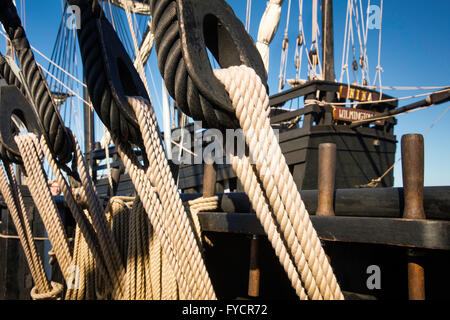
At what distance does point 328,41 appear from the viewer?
7512 millimetres

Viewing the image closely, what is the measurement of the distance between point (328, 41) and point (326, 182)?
6480 millimetres

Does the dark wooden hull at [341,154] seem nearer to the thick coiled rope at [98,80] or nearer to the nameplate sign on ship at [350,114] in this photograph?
the nameplate sign on ship at [350,114]

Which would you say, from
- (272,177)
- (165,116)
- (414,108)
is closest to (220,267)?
(272,177)

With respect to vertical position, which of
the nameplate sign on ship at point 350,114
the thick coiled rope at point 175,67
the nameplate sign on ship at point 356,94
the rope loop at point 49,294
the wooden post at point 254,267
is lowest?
the rope loop at point 49,294

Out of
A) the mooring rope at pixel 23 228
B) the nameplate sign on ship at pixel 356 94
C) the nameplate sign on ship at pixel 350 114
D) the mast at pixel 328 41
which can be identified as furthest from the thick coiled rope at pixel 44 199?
the mast at pixel 328 41

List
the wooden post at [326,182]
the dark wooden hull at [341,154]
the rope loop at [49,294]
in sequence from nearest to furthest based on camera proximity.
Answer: the wooden post at [326,182]
the rope loop at [49,294]
the dark wooden hull at [341,154]

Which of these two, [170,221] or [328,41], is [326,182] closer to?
[170,221]

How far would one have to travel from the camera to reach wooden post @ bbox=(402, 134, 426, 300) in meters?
1.44

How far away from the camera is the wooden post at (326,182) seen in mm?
1706

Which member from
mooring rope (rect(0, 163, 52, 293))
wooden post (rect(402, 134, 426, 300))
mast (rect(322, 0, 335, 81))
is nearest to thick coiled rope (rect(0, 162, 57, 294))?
mooring rope (rect(0, 163, 52, 293))

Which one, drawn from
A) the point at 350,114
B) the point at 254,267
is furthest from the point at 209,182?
the point at 350,114

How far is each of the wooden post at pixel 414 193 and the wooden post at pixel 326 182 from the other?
32cm
